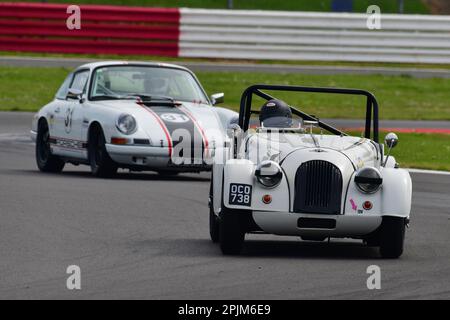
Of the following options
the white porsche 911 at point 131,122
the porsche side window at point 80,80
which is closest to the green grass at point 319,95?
the porsche side window at point 80,80

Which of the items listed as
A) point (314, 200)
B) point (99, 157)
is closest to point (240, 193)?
point (314, 200)

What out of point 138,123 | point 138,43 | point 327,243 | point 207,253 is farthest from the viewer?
point 138,43

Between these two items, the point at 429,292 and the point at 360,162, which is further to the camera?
the point at 360,162

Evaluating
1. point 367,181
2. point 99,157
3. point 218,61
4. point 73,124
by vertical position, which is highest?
point 367,181

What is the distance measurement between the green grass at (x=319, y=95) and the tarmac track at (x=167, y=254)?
1046cm

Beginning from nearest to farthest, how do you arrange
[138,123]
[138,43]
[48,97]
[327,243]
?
[327,243], [138,123], [48,97], [138,43]

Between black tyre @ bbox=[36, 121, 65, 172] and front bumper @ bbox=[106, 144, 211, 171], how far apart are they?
5.12 feet

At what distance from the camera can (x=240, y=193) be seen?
9.12 m

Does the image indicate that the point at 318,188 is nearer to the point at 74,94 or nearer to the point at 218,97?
the point at 218,97

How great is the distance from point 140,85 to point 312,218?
→ 6996 millimetres
